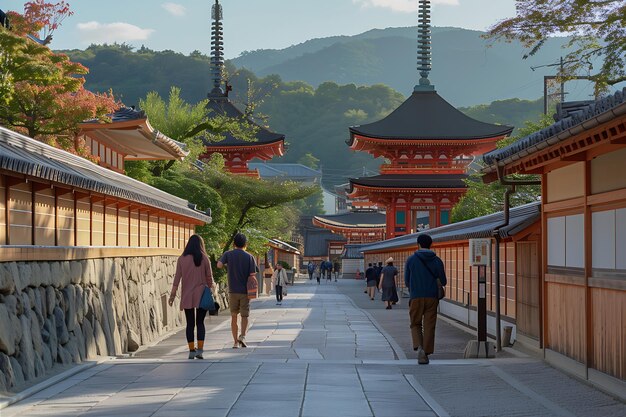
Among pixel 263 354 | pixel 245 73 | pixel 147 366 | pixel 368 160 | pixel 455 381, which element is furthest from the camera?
pixel 368 160

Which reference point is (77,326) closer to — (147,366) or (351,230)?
(147,366)

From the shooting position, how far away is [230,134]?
5969cm

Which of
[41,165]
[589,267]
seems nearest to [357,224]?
[589,267]

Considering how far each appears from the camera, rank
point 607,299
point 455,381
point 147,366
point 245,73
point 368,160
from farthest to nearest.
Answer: point 368,160 → point 245,73 → point 147,366 → point 455,381 → point 607,299

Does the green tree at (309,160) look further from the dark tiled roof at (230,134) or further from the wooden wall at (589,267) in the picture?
the wooden wall at (589,267)

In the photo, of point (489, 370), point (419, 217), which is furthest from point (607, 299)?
point (419, 217)

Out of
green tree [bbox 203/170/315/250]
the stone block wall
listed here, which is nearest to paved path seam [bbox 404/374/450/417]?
the stone block wall

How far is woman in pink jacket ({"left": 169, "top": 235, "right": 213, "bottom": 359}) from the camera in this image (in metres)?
13.8

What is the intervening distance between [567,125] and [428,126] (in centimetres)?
4624

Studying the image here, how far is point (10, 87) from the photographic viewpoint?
22.4m

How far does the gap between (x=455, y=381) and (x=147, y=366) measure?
3882 millimetres

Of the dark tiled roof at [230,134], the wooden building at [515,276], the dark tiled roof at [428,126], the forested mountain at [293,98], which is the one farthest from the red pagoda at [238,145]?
the forested mountain at [293,98]

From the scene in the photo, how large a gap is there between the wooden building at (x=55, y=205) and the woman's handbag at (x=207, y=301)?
1847 millimetres

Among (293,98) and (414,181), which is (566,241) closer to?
(414,181)
